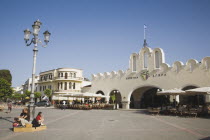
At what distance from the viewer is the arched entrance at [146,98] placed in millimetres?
29406

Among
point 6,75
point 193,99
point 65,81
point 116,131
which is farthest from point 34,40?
point 6,75

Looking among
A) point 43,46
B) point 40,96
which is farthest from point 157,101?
point 40,96

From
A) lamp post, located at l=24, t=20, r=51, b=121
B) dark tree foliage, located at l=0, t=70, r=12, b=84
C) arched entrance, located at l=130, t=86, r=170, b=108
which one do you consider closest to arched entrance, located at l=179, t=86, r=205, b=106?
arched entrance, located at l=130, t=86, r=170, b=108

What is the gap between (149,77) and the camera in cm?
2592

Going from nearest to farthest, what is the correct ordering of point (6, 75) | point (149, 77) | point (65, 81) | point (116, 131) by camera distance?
1. point (116, 131)
2. point (149, 77)
3. point (65, 81)
4. point (6, 75)

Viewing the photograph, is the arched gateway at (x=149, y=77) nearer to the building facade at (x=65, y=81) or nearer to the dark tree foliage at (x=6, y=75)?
the building facade at (x=65, y=81)

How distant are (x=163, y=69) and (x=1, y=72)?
51190 millimetres

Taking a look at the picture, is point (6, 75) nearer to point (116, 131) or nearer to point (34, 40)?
point (34, 40)

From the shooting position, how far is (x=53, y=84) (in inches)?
2110

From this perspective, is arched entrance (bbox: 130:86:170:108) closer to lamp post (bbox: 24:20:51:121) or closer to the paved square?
the paved square

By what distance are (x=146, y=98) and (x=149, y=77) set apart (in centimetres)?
599

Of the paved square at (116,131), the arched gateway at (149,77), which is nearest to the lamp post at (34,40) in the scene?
the paved square at (116,131)

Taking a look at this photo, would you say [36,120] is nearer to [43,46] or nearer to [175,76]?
[43,46]

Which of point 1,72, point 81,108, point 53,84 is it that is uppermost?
point 1,72
